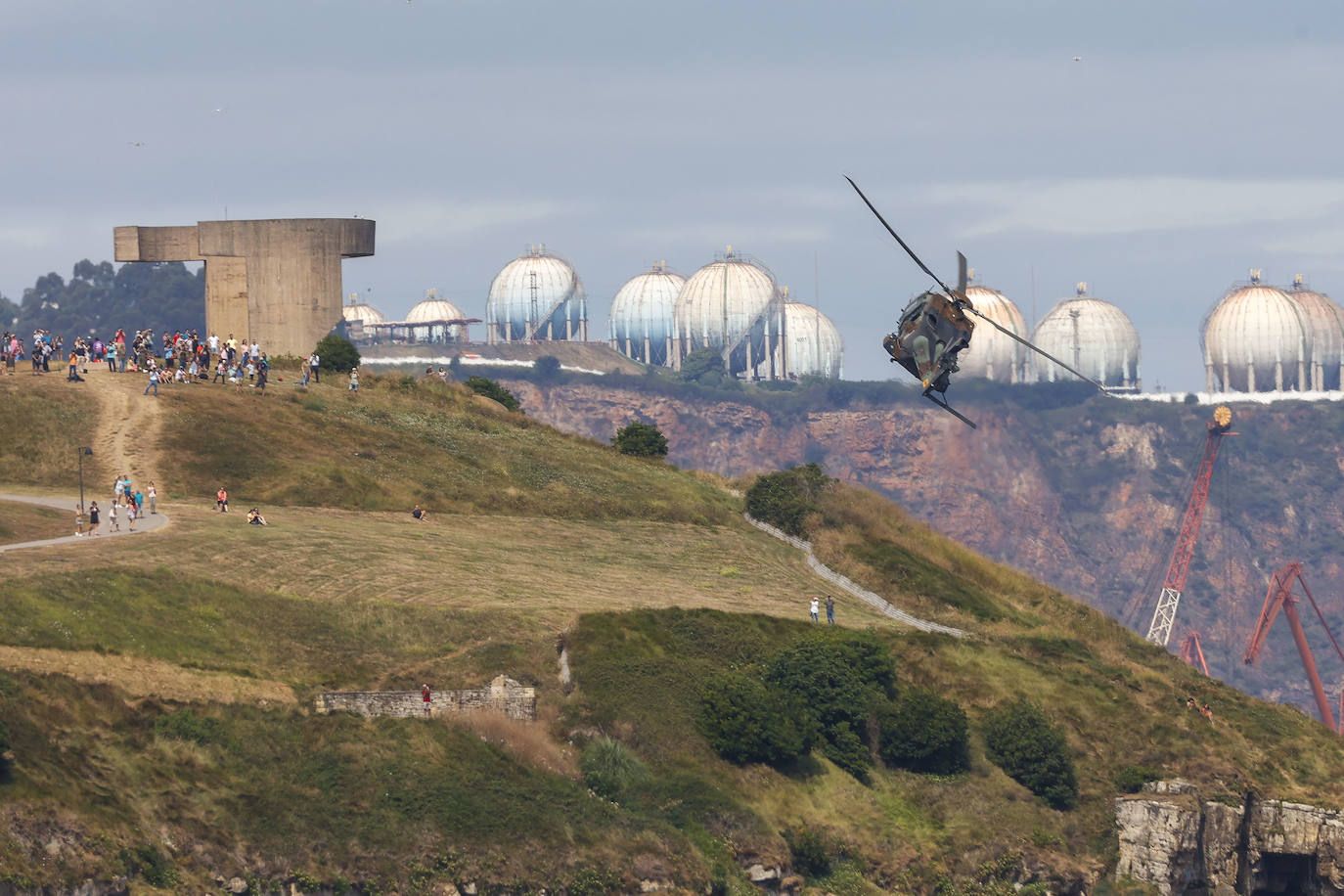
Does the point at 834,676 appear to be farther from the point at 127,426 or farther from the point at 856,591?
the point at 127,426

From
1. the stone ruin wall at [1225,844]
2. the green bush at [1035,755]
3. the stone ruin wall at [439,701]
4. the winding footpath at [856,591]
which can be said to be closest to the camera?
the stone ruin wall at [439,701]

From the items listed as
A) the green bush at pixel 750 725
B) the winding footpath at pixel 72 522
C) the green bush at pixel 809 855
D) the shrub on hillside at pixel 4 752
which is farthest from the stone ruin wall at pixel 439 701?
the winding footpath at pixel 72 522

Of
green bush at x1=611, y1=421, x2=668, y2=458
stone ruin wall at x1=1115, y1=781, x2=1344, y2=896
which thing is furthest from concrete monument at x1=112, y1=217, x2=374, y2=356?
stone ruin wall at x1=1115, y1=781, x2=1344, y2=896

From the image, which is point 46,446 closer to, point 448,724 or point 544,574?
point 544,574

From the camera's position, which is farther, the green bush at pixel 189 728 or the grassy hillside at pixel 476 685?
the green bush at pixel 189 728

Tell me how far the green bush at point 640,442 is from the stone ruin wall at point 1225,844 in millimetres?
46027

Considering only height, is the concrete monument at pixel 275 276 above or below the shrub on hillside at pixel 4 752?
above

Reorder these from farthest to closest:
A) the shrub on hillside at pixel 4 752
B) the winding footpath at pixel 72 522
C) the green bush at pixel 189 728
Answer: the winding footpath at pixel 72 522 → the green bush at pixel 189 728 → the shrub on hillside at pixel 4 752

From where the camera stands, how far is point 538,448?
98625 millimetres

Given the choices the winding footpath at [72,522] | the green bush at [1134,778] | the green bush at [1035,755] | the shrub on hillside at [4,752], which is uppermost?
the winding footpath at [72,522]

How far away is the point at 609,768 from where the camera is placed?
5812 cm

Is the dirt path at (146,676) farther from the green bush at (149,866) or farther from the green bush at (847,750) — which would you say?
the green bush at (847,750)

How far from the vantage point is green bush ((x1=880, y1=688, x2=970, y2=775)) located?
66.1 meters

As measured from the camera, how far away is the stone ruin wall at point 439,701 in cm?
5697
